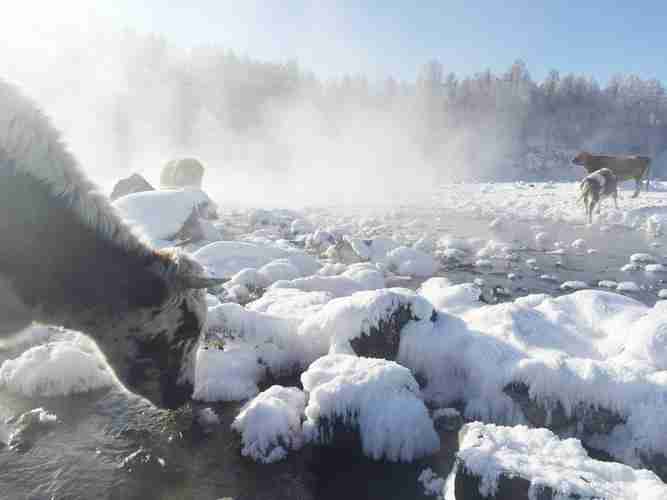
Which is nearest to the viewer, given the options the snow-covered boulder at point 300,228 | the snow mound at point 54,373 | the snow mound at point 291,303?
the snow mound at point 54,373

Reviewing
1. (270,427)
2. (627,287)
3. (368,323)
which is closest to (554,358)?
(368,323)

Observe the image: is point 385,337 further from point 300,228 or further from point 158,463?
point 300,228

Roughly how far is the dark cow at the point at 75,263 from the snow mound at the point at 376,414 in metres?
1.75

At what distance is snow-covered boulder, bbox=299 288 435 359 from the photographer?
22.5 ft

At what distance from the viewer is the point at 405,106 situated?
87.4m

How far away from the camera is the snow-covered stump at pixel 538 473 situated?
3.86 meters

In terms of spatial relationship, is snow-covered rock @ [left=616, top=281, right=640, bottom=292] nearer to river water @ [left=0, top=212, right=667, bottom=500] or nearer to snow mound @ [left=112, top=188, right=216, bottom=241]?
river water @ [left=0, top=212, right=667, bottom=500]

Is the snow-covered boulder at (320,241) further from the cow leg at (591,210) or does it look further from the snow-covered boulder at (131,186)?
the cow leg at (591,210)

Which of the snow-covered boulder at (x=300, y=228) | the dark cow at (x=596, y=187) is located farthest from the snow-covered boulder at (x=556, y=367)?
the dark cow at (x=596, y=187)

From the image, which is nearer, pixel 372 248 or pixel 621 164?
pixel 372 248

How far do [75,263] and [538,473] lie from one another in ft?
14.3

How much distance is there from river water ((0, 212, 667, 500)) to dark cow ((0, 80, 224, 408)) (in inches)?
37.4

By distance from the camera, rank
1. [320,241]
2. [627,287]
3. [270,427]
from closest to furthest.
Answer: [270,427] → [627,287] → [320,241]

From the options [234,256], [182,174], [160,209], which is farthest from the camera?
[182,174]
